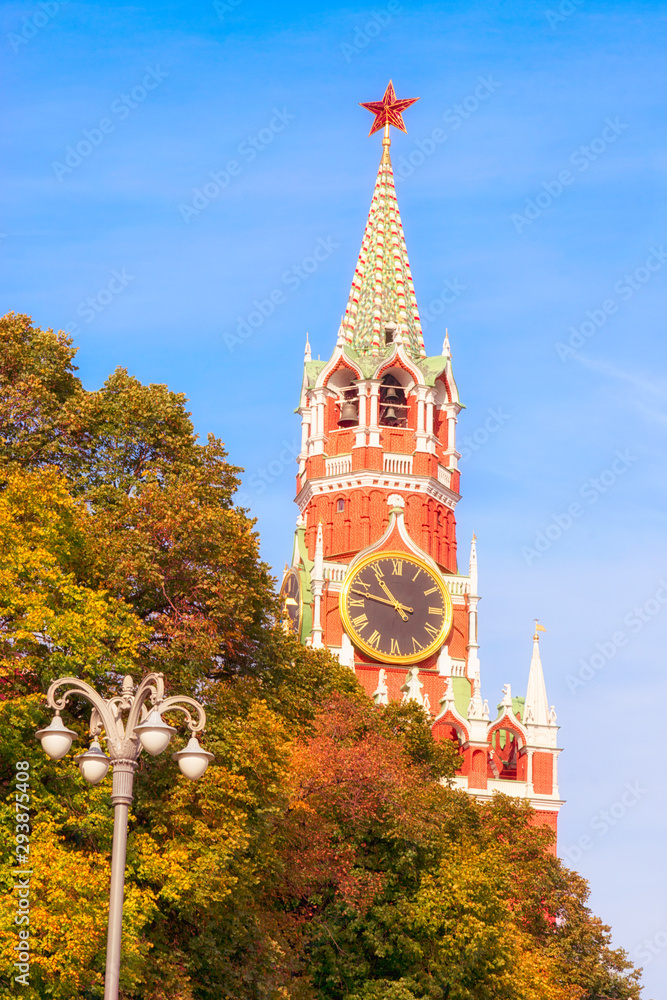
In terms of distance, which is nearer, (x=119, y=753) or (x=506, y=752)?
(x=119, y=753)

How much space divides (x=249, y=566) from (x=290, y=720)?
6.56m

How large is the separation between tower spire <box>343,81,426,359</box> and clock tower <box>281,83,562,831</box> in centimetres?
8

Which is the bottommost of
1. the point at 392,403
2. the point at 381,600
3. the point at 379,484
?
the point at 381,600

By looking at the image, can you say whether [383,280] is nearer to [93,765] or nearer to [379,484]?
[379,484]

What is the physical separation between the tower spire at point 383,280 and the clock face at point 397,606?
12.0 metres

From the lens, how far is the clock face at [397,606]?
73.6 meters

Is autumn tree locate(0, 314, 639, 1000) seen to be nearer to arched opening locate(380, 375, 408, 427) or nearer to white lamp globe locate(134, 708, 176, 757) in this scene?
white lamp globe locate(134, 708, 176, 757)

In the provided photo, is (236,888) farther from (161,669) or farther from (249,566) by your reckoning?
(249,566)

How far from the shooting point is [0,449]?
40.7 m

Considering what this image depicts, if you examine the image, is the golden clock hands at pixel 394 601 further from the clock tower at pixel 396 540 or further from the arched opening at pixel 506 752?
the arched opening at pixel 506 752

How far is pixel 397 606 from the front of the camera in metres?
74.4

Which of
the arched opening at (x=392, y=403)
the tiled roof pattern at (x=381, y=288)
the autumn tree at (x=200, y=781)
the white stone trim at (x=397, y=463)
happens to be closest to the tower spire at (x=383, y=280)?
the tiled roof pattern at (x=381, y=288)

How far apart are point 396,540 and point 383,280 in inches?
605

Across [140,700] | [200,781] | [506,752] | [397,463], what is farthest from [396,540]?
[140,700]
